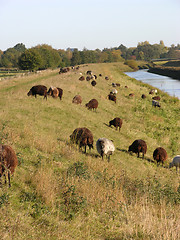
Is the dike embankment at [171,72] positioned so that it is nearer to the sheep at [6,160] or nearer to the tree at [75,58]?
the tree at [75,58]

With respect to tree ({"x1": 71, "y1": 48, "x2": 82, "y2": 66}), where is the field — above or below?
below

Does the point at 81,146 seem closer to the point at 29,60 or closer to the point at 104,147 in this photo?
the point at 104,147

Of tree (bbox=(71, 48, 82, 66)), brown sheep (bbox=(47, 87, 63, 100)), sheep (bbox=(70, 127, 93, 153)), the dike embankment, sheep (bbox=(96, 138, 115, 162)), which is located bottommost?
sheep (bbox=(96, 138, 115, 162))

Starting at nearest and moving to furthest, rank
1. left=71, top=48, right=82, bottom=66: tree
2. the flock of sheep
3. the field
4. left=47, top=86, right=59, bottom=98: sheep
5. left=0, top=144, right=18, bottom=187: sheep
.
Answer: the field, left=0, top=144, right=18, bottom=187: sheep, the flock of sheep, left=47, top=86, right=59, bottom=98: sheep, left=71, top=48, right=82, bottom=66: tree

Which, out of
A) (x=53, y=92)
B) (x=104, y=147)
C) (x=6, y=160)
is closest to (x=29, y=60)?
(x=53, y=92)

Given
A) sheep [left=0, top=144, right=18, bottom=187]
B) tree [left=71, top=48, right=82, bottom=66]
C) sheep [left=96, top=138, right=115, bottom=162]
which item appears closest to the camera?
sheep [left=0, top=144, right=18, bottom=187]

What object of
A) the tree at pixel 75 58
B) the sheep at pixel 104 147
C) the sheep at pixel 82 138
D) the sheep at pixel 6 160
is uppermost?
the tree at pixel 75 58

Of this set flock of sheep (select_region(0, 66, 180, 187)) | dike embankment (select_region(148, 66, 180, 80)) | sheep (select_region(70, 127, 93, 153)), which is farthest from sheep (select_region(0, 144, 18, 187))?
dike embankment (select_region(148, 66, 180, 80))

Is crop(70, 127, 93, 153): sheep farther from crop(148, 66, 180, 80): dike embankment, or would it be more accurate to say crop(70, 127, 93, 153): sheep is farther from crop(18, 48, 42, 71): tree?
crop(148, 66, 180, 80): dike embankment

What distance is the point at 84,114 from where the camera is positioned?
20.3m

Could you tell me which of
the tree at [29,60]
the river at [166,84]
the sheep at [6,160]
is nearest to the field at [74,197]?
the sheep at [6,160]

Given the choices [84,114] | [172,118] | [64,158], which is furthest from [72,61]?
[64,158]

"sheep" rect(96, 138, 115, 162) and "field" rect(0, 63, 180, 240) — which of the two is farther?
"sheep" rect(96, 138, 115, 162)

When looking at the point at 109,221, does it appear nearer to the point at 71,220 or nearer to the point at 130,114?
the point at 71,220
